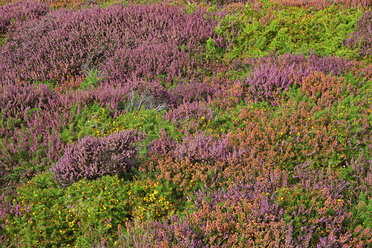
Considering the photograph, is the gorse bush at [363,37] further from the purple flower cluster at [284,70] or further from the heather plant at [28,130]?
the heather plant at [28,130]

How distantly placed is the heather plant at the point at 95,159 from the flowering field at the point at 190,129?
0.02 meters

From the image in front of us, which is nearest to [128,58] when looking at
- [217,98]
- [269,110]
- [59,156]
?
[217,98]

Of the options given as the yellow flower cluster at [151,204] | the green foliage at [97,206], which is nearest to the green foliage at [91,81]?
the green foliage at [97,206]

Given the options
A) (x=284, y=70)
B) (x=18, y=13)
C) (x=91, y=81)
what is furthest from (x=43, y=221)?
(x=18, y=13)

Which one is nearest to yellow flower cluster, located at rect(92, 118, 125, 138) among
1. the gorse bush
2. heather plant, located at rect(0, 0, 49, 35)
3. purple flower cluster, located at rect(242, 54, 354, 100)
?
purple flower cluster, located at rect(242, 54, 354, 100)

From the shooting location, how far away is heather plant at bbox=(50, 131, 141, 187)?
332 centimetres

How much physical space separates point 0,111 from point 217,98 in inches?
128

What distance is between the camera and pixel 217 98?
4.68 meters

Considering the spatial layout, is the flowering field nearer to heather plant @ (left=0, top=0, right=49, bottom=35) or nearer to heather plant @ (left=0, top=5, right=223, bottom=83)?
heather plant @ (left=0, top=5, right=223, bottom=83)

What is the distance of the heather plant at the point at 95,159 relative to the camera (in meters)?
3.32

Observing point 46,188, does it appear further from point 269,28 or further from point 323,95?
point 269,28

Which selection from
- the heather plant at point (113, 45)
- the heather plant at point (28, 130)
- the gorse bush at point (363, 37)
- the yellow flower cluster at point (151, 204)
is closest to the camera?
the yellow flower cluster at point (151, 204)

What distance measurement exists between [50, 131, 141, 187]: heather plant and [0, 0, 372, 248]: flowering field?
24mm

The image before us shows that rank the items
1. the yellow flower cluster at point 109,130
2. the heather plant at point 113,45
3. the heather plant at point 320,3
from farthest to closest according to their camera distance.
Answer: the heather plant at point 320,3 < the heather plant at point 113,45 < the yellow flower cluster at point 109,130
